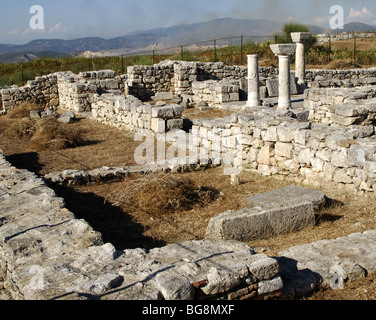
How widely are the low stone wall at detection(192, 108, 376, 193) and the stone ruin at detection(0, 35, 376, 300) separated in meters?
0.02

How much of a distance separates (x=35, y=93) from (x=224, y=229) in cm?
1751

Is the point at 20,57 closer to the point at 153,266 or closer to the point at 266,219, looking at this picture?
the point at 266,219

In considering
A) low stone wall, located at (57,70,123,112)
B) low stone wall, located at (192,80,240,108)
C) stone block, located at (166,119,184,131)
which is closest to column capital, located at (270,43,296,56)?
low stone wall, located at (192,80,240,108)

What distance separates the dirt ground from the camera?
6.02 m

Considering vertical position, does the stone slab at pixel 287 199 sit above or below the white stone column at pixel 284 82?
below

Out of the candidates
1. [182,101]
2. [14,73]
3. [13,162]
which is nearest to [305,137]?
[13,162]

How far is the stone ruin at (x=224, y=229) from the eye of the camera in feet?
12.7

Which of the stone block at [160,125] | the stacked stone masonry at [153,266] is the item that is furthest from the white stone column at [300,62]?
the stacked stone masonry at [153,266]

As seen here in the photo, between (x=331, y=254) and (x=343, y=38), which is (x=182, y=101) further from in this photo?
(x=343, y=38)

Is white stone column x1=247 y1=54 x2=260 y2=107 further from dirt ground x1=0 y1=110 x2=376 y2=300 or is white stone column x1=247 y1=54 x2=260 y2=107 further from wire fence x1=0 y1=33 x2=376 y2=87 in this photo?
wire fence x1=0 y1=33 x2=376 y2=87

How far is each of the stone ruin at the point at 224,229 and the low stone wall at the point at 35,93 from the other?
8121 millimetres

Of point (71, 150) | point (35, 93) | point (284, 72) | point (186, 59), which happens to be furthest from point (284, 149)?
point (186, 59)

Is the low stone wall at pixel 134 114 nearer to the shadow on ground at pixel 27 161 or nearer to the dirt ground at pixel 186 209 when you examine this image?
the dirt ground at pixel 186 209

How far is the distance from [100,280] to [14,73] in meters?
24.8
